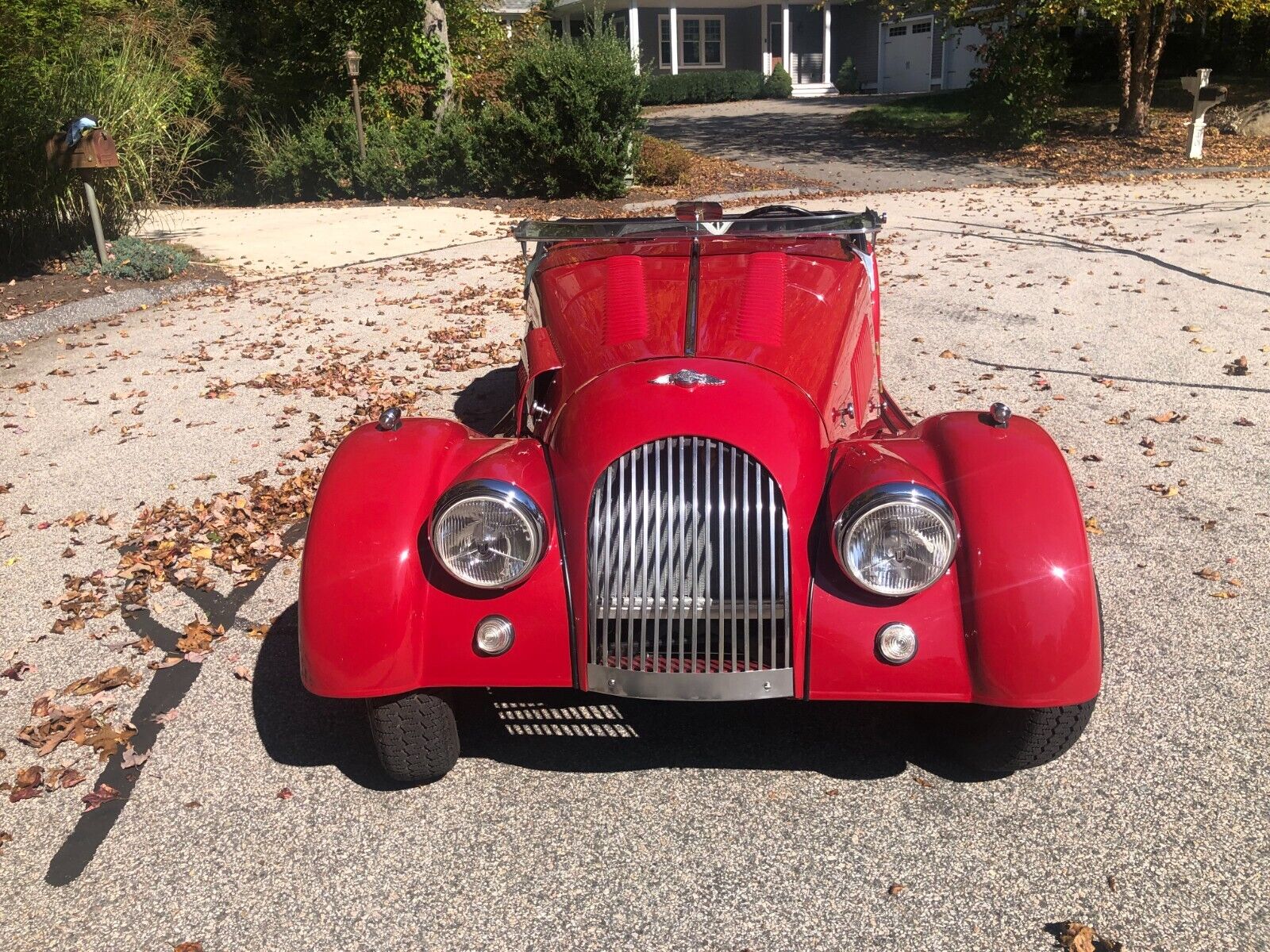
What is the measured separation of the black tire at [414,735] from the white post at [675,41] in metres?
36.1

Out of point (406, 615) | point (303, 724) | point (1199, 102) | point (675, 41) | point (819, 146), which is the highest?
point (675, 41)

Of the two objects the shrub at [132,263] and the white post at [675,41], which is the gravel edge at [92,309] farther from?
the white post at [675,41]

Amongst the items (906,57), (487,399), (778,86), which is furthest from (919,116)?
(487,399)

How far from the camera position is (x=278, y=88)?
74.3 feet

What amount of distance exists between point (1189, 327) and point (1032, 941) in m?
6.88

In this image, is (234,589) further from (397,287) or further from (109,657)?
(397,287)

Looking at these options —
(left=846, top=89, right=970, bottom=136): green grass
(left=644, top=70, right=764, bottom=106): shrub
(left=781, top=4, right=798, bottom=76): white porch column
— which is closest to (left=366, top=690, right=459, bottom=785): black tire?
(left=846, top=89, right=970, bottom=136): green grass

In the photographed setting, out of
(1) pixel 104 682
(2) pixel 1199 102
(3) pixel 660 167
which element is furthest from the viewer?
(3) pixel 660 167

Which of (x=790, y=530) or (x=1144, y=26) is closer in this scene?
(x=790, y=530)

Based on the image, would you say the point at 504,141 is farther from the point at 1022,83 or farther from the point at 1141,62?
the point at 1141,62

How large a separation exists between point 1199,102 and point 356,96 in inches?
583

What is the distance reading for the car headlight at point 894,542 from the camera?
2.86m

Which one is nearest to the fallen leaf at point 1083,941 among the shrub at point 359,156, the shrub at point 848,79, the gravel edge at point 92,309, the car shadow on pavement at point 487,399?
the car shadow on pavement at point 487,399

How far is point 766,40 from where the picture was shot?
3725cm
